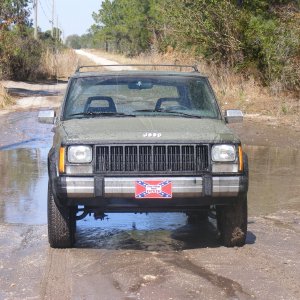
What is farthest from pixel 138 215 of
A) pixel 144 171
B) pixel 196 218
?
pixel 144 171

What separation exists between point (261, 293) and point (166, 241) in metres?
1.96

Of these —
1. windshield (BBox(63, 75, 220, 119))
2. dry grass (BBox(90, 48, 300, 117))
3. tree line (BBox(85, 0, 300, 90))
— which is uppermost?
tree line (BBox(85, 0, 300, 90))

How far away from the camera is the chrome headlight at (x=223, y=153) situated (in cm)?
622

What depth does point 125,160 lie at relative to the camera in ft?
20.3

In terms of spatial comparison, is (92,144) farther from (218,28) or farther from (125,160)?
(218,28)

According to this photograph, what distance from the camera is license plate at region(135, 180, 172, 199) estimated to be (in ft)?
20.0

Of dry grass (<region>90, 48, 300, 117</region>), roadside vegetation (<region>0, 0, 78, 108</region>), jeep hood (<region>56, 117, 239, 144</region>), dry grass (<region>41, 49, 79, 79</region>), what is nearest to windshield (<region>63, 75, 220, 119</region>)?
jeep hood (<region>56, 117, 239, 144</region>)

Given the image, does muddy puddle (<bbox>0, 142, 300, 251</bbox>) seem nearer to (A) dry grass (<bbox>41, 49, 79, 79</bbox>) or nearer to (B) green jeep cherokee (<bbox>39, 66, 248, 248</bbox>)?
(B) green jeep cherokee (<bbox>39, 66, 248, 248</bbox>)

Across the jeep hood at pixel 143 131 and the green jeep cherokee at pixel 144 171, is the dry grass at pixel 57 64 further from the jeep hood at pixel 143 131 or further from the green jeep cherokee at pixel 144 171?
the green jeep cherokee at pixel 144 171

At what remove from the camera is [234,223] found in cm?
671

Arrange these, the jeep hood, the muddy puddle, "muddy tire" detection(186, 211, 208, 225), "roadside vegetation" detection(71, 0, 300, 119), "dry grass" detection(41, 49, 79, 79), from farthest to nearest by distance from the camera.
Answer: "dry grass" detection(41, 49, 79, 79), "roadside vegetation" detection(71, 0, 300, 119), "muddy tire" detection(186, 211, 208, 225), the muddy puddle, the jeep hood

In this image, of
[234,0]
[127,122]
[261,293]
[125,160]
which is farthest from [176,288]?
[234,0]

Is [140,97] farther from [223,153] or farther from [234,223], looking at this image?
[234,223]

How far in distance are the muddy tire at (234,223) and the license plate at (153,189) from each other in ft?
2.65
